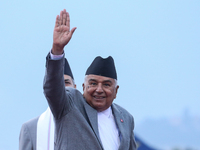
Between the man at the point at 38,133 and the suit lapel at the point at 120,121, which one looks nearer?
the suit lapel at the point at 120,121

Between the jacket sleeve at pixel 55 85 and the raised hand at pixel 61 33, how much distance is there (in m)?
0.10

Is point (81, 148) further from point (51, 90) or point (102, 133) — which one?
point (51, 90)

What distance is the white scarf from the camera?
3880mm

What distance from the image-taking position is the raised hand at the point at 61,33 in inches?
122

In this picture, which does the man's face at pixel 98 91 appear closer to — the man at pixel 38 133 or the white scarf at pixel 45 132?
the man at pixel 38 133

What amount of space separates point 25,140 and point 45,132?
0.33 metres

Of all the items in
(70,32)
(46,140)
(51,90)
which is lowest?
(46,140)

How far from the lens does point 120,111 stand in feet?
13.4

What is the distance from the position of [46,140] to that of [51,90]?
91 centimetres

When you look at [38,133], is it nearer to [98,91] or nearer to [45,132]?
[45,132]

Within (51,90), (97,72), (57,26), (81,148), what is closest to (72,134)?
(81,148)

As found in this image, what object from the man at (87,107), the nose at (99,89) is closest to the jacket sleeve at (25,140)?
the man at (87,107)

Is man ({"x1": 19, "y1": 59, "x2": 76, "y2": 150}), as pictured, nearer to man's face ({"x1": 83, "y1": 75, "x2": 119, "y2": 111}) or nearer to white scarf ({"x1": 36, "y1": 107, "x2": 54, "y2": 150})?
white scarf ({"x1": 36, "y1": 107, "x2": 54, "y2": 150})

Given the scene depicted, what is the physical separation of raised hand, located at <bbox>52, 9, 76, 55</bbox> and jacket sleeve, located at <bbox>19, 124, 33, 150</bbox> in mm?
1432
